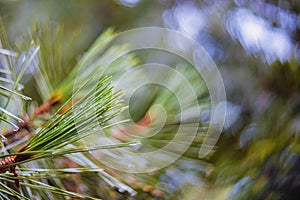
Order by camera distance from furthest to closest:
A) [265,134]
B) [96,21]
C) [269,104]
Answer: [96,21] < [269,104] < [265,134]

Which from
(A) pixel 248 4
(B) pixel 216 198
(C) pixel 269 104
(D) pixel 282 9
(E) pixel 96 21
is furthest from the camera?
(E) pixel 96 21

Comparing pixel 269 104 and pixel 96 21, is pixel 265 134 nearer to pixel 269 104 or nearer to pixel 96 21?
pixel 269 104

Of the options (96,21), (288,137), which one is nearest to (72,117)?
(288,137)

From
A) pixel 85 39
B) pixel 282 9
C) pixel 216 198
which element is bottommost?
pixel 216 198

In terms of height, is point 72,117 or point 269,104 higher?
point 72,117

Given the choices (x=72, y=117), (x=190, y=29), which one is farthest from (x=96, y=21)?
(x=72, y=117)

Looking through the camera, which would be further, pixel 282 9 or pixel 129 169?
pixel 282 9
